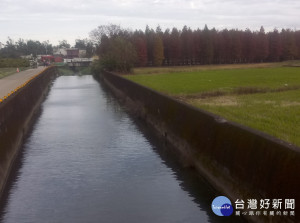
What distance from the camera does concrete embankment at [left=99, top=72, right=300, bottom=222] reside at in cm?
901

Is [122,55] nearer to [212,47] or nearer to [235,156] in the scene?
[212,47]

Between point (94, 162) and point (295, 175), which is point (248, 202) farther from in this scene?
point (94, 162)

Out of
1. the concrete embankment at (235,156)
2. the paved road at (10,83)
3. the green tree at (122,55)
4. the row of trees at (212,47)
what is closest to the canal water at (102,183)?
the concrete embankment at (235,156)

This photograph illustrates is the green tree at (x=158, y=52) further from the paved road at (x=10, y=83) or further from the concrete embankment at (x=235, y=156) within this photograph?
the concrete embankment at (x=235, y=156)

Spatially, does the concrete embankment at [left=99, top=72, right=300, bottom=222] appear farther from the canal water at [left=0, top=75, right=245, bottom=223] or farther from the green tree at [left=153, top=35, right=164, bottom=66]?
the green tree at [left=153, top=35, right=164, bottom=66]

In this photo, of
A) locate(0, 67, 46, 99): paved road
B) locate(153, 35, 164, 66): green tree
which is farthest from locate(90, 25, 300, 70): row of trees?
locate(0, 67, 46, 99): paved road

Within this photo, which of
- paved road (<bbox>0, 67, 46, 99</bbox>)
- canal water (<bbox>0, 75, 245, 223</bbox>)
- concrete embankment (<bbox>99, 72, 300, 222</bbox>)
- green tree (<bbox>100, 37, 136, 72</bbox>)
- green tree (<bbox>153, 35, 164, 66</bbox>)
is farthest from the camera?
green tree (<bbox>153, 35, 164, 66</bbox>)

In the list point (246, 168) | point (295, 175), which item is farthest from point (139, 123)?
point (295, 175)

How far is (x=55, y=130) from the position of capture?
26047mm

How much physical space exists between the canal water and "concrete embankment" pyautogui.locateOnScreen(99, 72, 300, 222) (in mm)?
730

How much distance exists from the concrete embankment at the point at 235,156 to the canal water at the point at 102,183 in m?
0.73

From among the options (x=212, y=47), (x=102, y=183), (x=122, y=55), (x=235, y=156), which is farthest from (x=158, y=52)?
(x=235, y=156)

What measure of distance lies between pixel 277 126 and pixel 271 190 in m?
7.06

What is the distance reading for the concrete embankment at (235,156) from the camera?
901 centimetres
